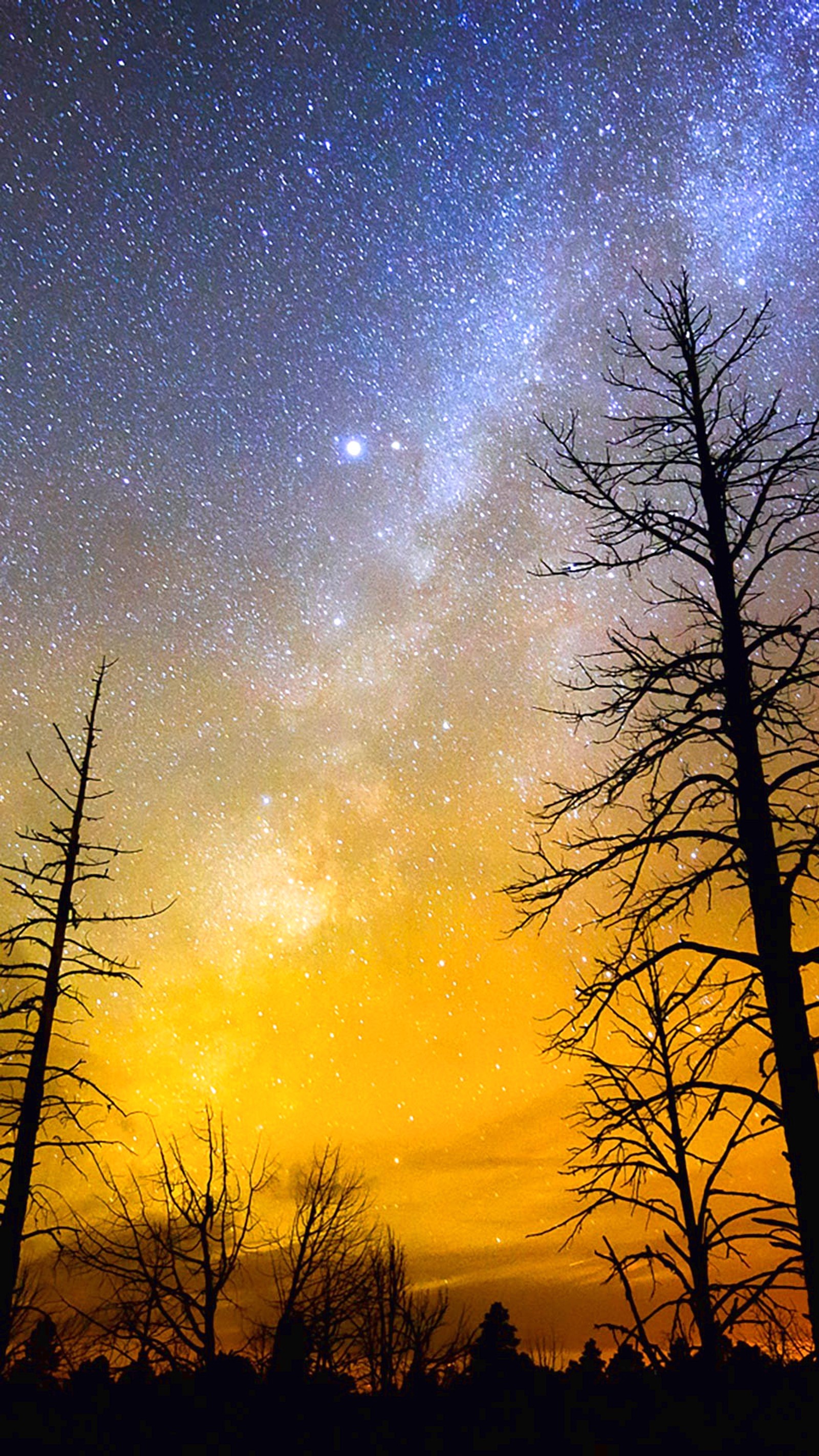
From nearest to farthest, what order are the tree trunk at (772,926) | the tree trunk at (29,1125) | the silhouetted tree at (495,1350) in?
the tree trunk at (772,926) < the tree trunk at (29,1125) < the silhouetted tree at (495,1350)

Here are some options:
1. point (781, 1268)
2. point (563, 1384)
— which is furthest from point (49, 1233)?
point (563, 1384)

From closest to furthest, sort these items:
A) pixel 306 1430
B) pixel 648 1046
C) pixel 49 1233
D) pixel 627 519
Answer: pixel 627 519 < pixel 648 1046 < pixel 49 1233 < pixel 306 1430

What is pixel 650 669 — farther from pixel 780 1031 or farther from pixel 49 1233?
pixel 49 1233

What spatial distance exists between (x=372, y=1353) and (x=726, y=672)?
27.6 m

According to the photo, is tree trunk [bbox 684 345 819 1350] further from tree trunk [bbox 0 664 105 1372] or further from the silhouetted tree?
the silhouetted tree

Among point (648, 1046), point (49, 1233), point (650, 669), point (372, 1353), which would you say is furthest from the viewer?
point (372, 1353)

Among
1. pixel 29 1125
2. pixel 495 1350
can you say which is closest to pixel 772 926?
pixel 29 1125

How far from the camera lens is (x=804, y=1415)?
30.3ft

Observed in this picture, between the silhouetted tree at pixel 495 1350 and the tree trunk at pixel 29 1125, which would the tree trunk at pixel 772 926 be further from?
the silhouetted tree at pixel 495 1350

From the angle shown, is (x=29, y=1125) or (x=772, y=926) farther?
(x=29, y=1125)

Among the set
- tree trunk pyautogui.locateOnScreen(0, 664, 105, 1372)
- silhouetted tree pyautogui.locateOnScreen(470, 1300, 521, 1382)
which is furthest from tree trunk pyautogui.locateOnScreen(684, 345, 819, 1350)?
silhouetted tree pyautogui.locateOnScreen(470, 1300, 521, 1382)

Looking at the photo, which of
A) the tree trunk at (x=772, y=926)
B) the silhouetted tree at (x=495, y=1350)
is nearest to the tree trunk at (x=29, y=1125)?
the tree trunk at (x=772, y=926)

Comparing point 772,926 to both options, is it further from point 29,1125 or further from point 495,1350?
point 495,1350

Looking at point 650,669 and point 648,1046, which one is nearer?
point 650,669
